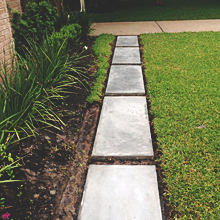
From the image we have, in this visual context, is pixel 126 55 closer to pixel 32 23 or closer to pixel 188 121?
pixel 32 23

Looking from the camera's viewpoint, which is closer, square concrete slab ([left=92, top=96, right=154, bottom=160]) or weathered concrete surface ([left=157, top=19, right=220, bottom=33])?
square concrete slab ([left=92, top=96, right=154, bottom=160])

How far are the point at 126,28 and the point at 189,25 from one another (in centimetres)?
193

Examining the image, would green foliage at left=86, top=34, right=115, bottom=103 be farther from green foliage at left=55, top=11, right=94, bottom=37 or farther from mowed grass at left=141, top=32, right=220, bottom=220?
mowed grass at left=141, top=32, right=220, bottom=220

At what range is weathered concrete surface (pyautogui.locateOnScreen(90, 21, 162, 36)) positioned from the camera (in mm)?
6577

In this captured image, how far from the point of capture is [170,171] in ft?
6.34

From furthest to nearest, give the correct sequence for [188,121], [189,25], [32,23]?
[189,25] → [32,23] → [188,121]

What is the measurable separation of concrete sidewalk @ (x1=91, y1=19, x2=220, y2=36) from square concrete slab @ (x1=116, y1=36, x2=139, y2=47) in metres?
0.54

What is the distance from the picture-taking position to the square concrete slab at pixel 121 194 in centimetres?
159

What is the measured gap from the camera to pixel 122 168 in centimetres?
198

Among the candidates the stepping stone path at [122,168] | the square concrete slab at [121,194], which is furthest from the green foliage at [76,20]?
the square concrete slab at [121,194]

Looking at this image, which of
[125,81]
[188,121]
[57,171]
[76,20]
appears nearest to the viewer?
[57,171]

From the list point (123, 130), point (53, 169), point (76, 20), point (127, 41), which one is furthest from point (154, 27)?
point (53, 169)

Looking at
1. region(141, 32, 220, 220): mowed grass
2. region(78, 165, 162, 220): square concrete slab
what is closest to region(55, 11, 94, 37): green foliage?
region(141, 32, 220, 220): mowed grass

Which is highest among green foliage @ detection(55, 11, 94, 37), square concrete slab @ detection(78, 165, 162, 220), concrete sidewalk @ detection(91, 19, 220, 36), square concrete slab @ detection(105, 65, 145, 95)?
green foliage @ detection(55, 11, 94, 37)
